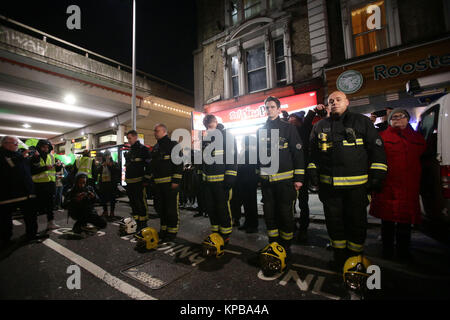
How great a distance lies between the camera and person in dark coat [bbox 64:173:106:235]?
476 centimetres

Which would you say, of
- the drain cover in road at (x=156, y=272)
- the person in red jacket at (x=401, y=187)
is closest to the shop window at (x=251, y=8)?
the person in red jacket at (x=401, y=187)

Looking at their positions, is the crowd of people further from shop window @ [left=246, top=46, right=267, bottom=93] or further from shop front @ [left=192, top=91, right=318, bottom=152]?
shop window @ [left=246, top=46, right=267, bottom=93]

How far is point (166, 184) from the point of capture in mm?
3842

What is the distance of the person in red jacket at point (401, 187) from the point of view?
9.08 feet

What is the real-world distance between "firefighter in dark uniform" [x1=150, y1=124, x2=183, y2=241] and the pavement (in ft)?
1.14

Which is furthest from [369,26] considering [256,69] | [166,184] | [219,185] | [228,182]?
[166,184]

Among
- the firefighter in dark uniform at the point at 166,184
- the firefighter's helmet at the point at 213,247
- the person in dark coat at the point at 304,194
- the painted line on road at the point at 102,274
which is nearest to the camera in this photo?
the painted line on road at the point at 102,274

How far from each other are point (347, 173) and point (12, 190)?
5753mm

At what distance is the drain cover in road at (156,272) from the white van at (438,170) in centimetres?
350

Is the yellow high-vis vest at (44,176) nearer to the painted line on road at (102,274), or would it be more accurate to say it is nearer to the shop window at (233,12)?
the painted line on road at (102,274)

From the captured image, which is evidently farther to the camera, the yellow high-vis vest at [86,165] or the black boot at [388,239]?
the yellow high-vis vest at [86,165]

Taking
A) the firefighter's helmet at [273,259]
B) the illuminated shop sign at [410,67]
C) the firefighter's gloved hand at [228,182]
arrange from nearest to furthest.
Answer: the firefighter's helmet at [273,259] → the firefighter's gloved hand at [228,182] → the illuminated shop sign at [410,67]

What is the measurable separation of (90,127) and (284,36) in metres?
17.1
